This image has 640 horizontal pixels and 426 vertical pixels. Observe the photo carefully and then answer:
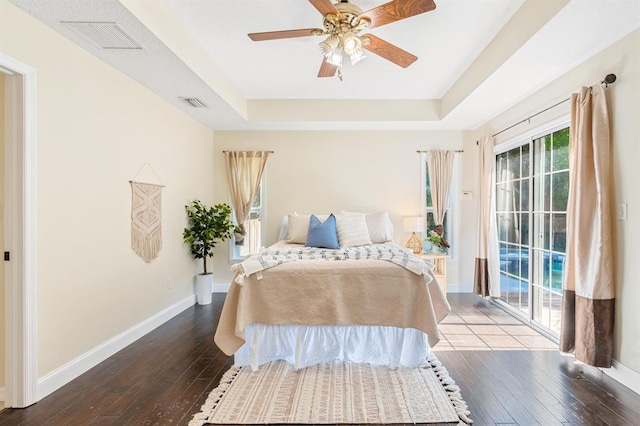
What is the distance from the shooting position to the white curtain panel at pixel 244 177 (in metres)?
4.93

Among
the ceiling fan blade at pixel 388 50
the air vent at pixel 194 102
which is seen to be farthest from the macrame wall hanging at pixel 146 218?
the ceiling fan blade at pixel 388 50

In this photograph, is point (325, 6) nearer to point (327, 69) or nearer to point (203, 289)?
point (327, 69)

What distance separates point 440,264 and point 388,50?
311cm

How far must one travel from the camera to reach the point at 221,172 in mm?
5027

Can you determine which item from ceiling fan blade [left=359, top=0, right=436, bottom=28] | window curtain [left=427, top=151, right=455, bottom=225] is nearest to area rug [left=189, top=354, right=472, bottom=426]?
ceiling fan blade [left=359, top=0, right=436, bottom=28]

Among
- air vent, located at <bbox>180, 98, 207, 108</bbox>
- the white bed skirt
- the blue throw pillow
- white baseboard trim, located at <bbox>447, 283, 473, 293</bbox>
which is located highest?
air vent, located at <bbox>180, 98, 207, 108</bbox>

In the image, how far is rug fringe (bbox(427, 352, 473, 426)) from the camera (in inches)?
76.5

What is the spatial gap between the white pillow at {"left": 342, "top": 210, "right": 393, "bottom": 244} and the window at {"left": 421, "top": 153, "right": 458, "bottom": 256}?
2.62 ft

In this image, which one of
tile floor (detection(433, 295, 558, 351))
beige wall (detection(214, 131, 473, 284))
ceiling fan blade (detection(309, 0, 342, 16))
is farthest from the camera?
beige wall (detection(214, 131, 473, 284))

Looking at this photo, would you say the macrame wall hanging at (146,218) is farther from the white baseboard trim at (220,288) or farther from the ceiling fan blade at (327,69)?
the ceiling fan blade at (327,69)

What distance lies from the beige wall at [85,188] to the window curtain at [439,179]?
3.55m

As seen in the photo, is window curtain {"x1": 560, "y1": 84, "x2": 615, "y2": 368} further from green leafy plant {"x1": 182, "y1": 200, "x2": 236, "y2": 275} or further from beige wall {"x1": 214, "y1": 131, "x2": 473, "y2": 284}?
green leafy plant {"x1": 182, "y1": 200, "x2": 236, "y2": 275}

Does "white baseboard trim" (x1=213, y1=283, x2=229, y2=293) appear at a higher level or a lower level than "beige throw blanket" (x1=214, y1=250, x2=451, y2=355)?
lower

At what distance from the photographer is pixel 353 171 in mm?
4977
